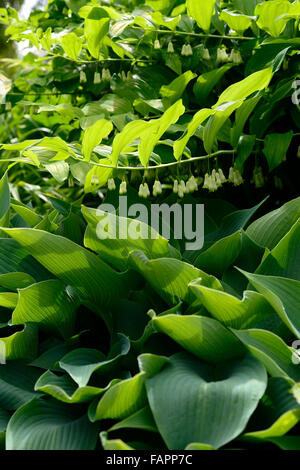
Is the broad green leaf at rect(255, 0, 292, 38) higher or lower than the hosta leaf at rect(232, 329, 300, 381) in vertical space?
higher

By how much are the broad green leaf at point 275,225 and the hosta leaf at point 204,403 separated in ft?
1.50

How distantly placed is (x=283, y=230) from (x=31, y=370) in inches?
28.2

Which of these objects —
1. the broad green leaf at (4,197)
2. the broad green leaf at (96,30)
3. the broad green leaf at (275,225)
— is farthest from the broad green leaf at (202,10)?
the broad green leaf at (4,197)

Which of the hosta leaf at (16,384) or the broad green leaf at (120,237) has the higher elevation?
the broad green leaf at (120,237)

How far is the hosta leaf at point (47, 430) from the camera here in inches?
40.9

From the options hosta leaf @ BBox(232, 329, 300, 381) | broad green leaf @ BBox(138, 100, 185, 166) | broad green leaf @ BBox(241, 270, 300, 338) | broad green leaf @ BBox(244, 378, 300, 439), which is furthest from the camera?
broad green leaf @ BBox(138, 100, 185, 166)

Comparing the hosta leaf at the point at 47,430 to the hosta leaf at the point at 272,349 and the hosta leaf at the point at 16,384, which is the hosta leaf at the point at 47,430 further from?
the hosta leaf at the point at 272,349

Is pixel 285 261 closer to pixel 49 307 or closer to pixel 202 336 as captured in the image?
pixel 202 336

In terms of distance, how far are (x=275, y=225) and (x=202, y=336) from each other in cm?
46

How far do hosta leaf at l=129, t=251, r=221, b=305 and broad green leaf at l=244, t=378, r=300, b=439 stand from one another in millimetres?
267

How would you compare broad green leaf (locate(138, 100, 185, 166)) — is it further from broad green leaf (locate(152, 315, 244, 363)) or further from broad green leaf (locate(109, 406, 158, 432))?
broad green leaf (locate(109, 406, 158, 432))

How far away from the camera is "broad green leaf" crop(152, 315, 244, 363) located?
3.40ft

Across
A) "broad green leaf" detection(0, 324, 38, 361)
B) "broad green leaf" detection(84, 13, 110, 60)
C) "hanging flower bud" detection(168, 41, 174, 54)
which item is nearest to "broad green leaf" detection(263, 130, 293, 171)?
"hanging flower bud" detection(168, 41, 174, 54)

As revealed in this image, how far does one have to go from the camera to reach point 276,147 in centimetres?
157
